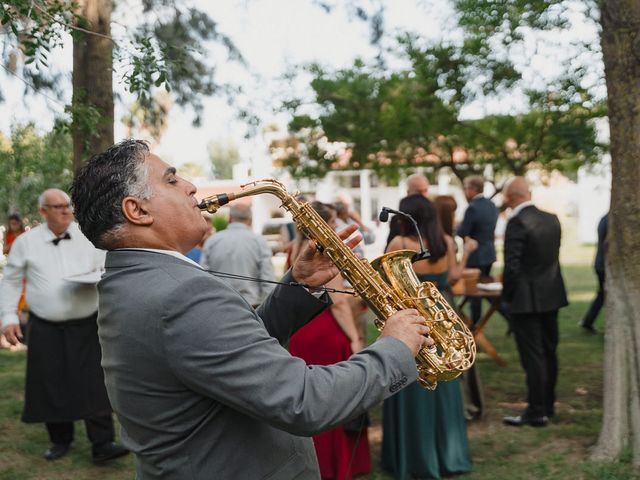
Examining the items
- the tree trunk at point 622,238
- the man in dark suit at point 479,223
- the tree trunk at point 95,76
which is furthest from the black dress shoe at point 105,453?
the man in dark suit at point 479,223

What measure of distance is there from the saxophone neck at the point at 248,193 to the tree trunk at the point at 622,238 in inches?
125

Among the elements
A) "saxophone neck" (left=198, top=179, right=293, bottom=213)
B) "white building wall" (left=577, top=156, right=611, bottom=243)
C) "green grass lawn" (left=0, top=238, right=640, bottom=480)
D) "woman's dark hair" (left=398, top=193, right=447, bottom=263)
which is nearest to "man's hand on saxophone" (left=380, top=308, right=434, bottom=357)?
"saxophone neck" (left=198, top=179, right=293, bottom=213)

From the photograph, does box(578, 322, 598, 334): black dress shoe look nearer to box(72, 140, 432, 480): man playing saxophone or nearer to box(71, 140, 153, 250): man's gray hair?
box(72, 140, 432, 480): man playing saxophone

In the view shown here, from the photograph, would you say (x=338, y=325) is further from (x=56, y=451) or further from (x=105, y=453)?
(x=56, y=451)

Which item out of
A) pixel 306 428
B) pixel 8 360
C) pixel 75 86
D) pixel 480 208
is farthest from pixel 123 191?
pixel 8 360

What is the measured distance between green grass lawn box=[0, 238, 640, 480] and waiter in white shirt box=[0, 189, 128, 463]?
1.42 feet

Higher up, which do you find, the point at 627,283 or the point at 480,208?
the point at 480,208

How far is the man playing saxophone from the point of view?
5.91 feet

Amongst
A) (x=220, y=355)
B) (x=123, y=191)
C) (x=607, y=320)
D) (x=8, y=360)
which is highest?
(x=123, y=191)

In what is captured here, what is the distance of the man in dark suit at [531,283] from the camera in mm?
6285

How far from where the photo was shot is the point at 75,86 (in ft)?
19.9

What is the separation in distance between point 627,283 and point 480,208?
4.39m

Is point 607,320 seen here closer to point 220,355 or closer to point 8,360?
point 220,355

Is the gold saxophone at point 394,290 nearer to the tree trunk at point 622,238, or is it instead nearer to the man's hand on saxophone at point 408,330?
the man's hand on saxophone at point 408,330
